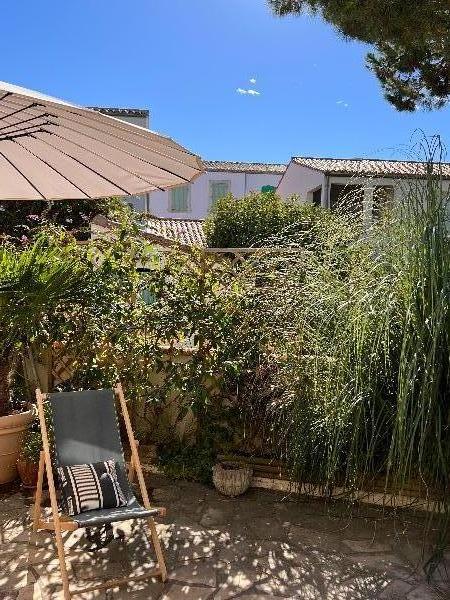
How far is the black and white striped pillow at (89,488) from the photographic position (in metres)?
3.89

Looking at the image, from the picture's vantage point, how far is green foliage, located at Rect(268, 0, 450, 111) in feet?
20.9

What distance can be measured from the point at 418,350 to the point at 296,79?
40.1ft

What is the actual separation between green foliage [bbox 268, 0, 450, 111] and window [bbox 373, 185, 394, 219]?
238 cm

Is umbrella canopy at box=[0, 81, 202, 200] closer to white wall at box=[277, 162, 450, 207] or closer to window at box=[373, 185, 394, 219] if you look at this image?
window at box=[373, 185, 394, 219]

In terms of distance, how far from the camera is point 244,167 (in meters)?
34.8

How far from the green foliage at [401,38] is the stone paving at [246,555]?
16.9 feet

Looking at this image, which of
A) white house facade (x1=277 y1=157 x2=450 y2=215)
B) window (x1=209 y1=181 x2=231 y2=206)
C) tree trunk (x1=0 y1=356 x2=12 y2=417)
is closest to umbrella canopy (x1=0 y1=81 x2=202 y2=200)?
white house facade (x1=277 y1=157 x2=450 y2=215)

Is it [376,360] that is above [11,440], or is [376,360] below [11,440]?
above

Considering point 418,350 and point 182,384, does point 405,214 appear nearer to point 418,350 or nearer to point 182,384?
point 418,350

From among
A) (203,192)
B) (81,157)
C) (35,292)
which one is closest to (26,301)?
(35,292)

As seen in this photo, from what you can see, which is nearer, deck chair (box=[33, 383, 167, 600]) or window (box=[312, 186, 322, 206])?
deck chair (box=[33, 383, 167, 600])

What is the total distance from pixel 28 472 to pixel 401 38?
20.1 ft

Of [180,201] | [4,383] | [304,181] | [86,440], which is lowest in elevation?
[86,440]

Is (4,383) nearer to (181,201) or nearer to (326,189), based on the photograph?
(326,189)
